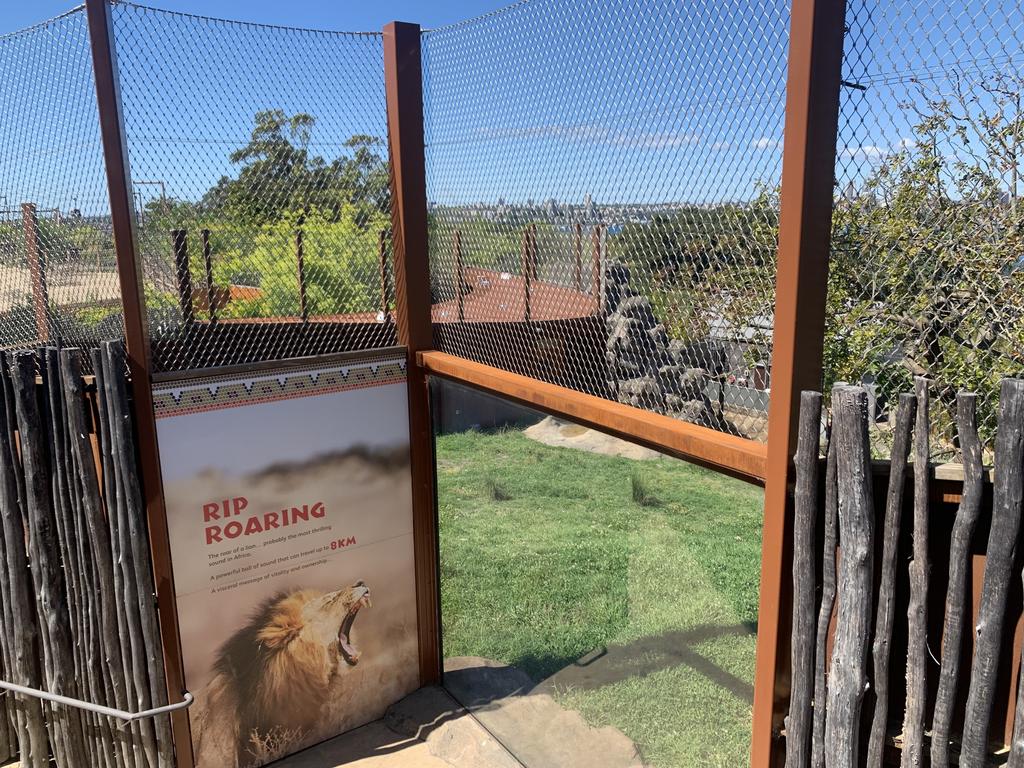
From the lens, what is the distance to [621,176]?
10.0 feet

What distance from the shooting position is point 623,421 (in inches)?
123

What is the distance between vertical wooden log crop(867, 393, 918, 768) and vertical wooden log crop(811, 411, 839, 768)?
5.3 inches

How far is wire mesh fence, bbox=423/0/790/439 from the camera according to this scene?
262cm

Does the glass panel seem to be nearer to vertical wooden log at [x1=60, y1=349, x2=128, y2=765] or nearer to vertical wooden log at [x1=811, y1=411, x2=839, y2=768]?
vertical wooden log at [x1=60, y1=349, x2=128, y2=765]

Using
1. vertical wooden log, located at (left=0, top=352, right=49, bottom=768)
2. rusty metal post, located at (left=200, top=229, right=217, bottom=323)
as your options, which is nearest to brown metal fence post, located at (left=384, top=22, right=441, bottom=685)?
rusty metal post, located at (left=200, top=229, right=217, bottom=323)

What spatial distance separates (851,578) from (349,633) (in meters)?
3.04

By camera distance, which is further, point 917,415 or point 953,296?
point 953,296

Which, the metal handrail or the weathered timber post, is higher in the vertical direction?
the weathered timber post

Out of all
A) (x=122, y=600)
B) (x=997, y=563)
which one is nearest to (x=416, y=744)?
(x=122, y=600)

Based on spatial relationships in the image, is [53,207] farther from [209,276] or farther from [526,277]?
[526,277]

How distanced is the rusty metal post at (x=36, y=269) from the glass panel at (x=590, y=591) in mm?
2290

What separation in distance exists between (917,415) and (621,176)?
142cm

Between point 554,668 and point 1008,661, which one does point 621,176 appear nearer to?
point 1008,661

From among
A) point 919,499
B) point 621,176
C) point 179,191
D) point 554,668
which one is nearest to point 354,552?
point 554,668
